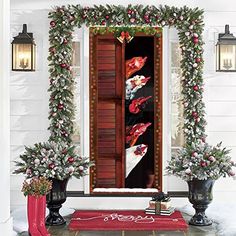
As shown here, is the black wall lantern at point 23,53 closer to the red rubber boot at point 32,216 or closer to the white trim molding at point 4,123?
the white trim molding at point 4,123

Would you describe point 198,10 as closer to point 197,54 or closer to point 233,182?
point 197,54

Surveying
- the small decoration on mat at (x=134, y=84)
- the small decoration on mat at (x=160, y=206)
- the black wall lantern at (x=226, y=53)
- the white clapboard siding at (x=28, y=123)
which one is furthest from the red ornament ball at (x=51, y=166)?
the black wall lantern at (x=226, y=53)

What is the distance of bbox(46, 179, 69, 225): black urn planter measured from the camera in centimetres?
721

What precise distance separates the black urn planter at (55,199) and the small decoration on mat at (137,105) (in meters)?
1.87

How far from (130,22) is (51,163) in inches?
97.7

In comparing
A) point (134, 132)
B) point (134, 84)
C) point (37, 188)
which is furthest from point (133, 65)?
point (37, 188)

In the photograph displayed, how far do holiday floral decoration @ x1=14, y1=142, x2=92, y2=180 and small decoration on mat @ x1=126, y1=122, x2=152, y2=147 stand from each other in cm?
149

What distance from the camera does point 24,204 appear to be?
875 centimetres

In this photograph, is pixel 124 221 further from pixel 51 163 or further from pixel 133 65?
pixel 133 65

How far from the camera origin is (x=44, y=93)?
28.5ft

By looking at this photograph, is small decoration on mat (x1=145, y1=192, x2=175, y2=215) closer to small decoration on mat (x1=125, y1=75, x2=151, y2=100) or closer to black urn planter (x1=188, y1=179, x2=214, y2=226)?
black urn planter (x1=188, y1=179, x2=214, y2=226)

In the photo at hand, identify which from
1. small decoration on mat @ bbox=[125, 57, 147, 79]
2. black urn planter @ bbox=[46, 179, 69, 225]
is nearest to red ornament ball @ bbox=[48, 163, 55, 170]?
black urn planter @ bbox=[46, 179, 69, 225]

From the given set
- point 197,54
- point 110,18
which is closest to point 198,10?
point 197,54

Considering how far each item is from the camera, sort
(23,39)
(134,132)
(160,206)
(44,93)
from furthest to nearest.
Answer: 1. (134,132)
2. (44,93)
3. (23,39)
4. (160,206)
